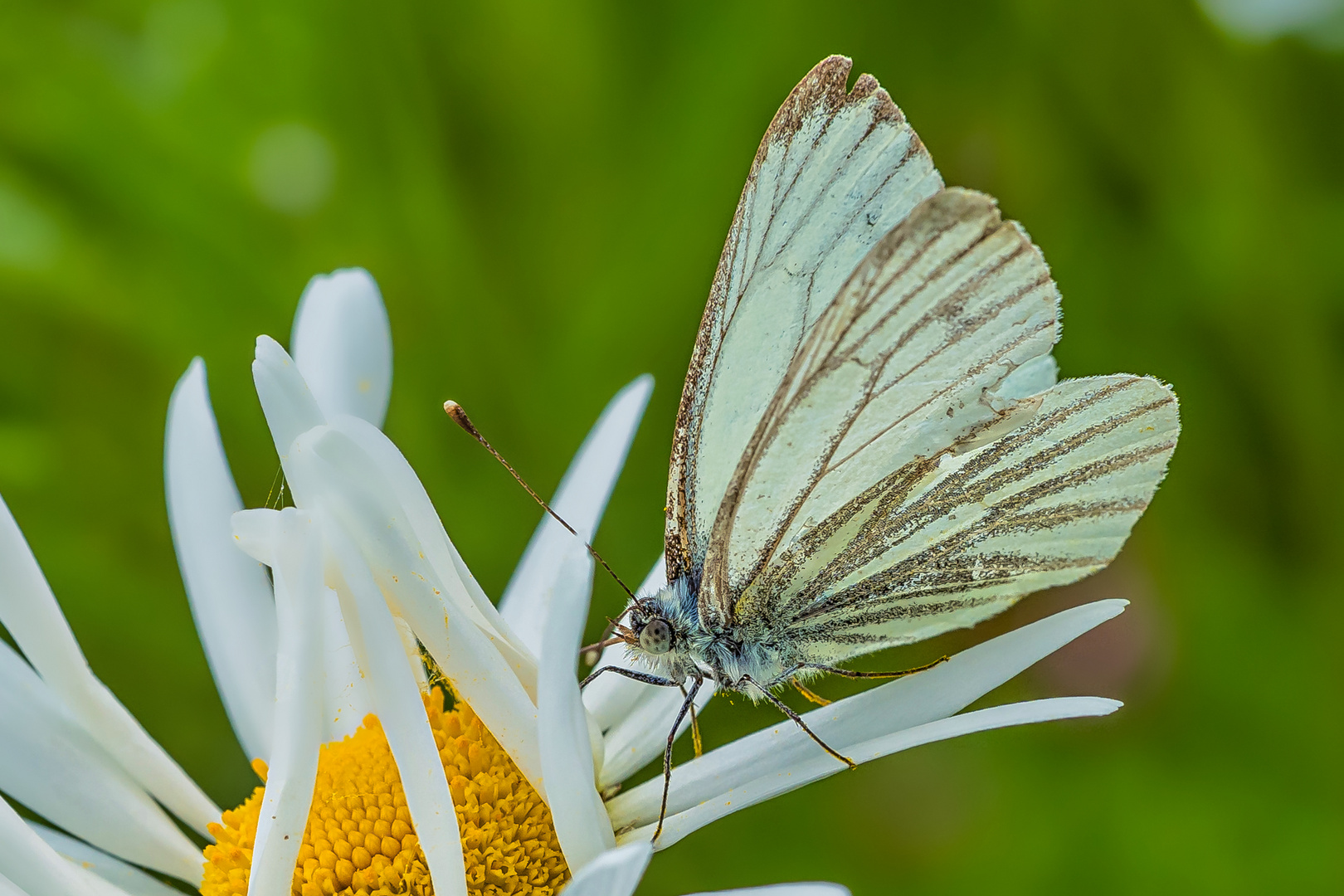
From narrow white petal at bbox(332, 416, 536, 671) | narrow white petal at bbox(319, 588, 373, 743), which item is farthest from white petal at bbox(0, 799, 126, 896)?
narrow white petal at bbox(332, 416, 536, 671)

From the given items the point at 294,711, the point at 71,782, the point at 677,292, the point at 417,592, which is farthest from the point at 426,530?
the point at 677,292

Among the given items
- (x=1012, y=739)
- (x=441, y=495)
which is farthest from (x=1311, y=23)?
(x=441, y=495)

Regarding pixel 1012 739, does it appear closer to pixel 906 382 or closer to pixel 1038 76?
pixel 906 382

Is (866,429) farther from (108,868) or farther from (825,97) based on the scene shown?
(108,868)

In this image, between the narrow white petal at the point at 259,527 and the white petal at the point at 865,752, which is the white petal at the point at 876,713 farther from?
the narrow white petal at the point at 259,527

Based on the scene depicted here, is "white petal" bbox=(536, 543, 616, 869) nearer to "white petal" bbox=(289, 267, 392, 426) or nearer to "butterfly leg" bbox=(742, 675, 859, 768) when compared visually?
"butterfly leg" bbox=(742, 675, 859, 768)
